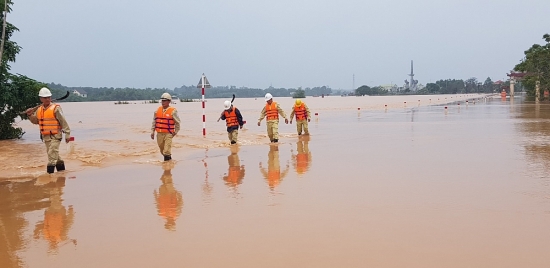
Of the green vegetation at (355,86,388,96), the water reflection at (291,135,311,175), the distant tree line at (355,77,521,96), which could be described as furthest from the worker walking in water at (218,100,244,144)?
A: the green vegetation at (355,86,388,96)

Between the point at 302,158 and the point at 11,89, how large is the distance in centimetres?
1180

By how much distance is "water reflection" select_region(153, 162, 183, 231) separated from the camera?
21.0 ft

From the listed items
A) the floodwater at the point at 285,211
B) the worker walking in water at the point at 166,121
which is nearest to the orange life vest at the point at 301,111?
the floodwater at the point at 285,211

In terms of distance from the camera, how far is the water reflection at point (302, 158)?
10372mm

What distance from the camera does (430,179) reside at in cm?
875

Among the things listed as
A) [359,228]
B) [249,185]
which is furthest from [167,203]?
[359,228]

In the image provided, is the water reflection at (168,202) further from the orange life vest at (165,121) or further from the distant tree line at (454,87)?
A: the distant tree line at (454,87)

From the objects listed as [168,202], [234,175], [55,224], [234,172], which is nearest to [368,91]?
[234,172]

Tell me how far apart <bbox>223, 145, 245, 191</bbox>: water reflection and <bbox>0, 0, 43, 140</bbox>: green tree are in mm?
9287

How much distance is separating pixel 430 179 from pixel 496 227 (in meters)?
3.03

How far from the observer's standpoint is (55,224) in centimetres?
628

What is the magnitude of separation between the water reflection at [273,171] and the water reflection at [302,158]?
0.27m

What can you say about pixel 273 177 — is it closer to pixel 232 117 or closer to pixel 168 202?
pixel 168 202

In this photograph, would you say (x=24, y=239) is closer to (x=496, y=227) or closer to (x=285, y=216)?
(x=285, y=216)
